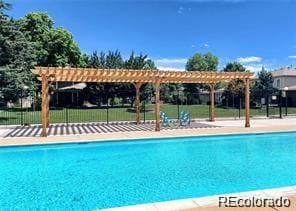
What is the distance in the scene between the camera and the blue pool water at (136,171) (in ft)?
21.4

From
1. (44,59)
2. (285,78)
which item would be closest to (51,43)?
(44,59)

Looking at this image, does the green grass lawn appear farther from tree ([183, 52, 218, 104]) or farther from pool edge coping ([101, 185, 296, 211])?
tree ([183, 52, 218, 104])

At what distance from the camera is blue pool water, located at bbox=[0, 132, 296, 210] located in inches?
257

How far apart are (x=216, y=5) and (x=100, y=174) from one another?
62.4 ft

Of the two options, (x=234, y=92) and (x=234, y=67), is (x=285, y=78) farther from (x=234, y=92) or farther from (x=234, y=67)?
(x=234, y=92)

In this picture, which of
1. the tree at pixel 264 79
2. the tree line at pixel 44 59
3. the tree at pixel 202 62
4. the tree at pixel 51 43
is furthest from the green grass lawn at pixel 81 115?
the tree at pixel 202 62

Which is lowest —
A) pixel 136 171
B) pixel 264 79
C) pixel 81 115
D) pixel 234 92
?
pixel 136 171

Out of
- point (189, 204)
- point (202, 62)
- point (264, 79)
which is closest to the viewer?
point (189, 204)

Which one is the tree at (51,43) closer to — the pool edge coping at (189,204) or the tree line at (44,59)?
the tree line at (44,59)

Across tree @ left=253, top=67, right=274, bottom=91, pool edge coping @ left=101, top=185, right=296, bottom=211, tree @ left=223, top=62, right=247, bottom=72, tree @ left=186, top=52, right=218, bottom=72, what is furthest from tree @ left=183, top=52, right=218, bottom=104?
pool edge coping @ left=101, top=185, right=296, bottom=211

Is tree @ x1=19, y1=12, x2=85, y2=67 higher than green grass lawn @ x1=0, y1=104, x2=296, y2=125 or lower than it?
higher

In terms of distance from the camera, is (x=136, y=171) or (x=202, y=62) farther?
(x=202, y=62)

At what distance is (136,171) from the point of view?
8734 mm

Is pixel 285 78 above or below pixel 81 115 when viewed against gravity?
above
